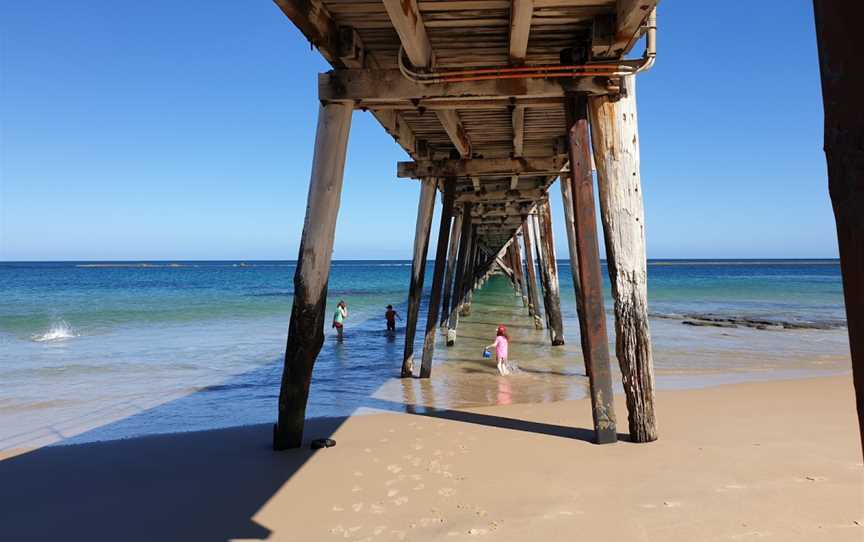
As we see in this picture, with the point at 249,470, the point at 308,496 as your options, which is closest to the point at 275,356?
the point at 249,470

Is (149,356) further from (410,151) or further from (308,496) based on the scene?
(308,496)

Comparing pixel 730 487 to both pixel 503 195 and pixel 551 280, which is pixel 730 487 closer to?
pixel 503 195

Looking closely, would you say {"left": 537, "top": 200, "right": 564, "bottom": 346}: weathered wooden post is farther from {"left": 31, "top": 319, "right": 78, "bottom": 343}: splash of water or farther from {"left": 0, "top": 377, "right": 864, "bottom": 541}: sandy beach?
{"left": 31, "top": 319, "right": 78, "bottom": 343}: splash of water

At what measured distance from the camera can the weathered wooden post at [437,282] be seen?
8367 millimetres

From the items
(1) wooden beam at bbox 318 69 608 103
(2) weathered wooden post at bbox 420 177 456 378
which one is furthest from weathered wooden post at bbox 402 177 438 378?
(1) wooden beam at bbox 318 69 608 103

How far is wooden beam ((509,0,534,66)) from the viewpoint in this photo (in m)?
3.72

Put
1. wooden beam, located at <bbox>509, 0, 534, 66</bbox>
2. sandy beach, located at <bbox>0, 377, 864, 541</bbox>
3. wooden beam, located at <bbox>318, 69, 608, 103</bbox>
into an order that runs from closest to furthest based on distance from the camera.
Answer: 1. sandy beach, located at <bbox>0, 377, 864, 541</bbox>
2. wooden beam, located at <bbox>509, 0, 534, 66</bbox>
3. wooden beam, located at <bbox>318, 69, 608, 103</bbox>

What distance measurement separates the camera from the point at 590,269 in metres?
4.53

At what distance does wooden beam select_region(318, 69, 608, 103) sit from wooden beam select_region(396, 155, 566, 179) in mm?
3265

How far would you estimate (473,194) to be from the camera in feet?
37.2

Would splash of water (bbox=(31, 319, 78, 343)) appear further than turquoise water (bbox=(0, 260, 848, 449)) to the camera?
Yes

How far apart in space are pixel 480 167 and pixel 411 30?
4348mm

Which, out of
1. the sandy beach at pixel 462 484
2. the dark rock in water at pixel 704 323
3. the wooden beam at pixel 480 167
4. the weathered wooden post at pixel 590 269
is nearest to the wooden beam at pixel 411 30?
the weathered wooden post at pixel 590 269

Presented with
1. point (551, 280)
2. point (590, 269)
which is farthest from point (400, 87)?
point (551, 280)
